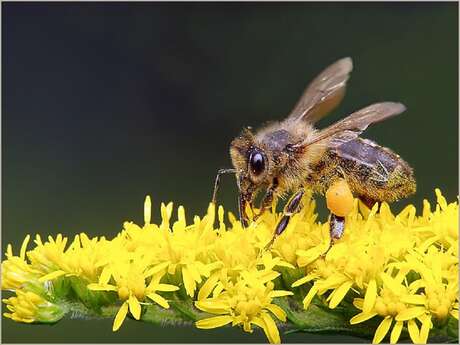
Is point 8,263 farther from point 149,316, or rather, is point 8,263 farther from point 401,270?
point 401,270

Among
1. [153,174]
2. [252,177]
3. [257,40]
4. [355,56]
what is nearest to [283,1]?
[257,40]

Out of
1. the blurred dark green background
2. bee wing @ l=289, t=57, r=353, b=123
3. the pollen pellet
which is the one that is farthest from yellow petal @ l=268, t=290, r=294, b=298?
the blurred dark green background

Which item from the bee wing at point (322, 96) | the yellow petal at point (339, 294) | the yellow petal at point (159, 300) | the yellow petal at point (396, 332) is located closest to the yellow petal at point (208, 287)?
the yellow petal at point (159, 300)


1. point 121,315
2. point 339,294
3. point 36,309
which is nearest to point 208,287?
point 121,315

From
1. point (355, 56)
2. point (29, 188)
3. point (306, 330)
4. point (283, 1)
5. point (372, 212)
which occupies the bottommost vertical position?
point (306, 330)

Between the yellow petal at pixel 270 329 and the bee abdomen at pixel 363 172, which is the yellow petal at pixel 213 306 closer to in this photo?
the yellow petal at pixel 270 329

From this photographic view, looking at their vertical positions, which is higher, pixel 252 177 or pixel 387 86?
pixel 387 86
